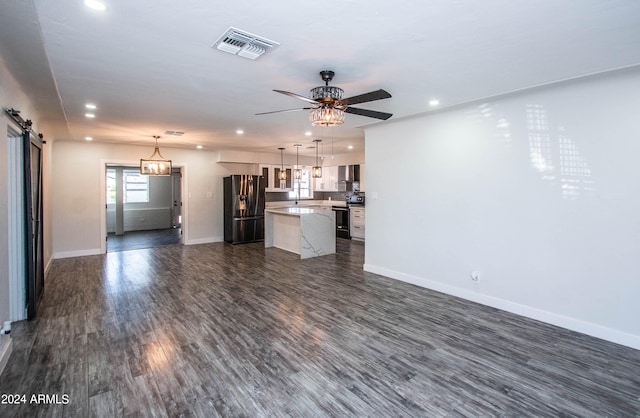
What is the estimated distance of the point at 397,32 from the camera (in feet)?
6.95

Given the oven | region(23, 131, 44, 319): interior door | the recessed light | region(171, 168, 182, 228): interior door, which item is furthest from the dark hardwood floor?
the recessed light

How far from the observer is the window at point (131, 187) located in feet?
32.1

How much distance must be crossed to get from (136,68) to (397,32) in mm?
2186

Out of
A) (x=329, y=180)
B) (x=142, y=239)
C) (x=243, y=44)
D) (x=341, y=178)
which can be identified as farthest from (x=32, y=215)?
(x=329, y=180)

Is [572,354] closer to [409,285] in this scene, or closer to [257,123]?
[409,285]

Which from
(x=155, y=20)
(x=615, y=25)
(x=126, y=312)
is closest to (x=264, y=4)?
(x=155, y=20)

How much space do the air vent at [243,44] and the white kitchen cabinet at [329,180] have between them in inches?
282

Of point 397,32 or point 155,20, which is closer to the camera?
point 155,20

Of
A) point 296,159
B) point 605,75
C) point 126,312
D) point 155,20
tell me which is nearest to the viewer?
point 155,20

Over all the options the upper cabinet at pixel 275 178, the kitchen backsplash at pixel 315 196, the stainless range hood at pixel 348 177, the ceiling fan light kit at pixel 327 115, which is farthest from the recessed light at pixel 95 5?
the kitchen backsplash at pixel 315 196

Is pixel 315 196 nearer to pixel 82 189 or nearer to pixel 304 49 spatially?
pixel 82 189

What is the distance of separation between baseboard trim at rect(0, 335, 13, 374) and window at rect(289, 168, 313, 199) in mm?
7459

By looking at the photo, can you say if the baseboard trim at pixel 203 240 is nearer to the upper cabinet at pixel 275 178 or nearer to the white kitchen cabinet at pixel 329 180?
the upper cabinet at pixel 275 178

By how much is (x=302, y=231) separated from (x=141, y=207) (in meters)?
6.93
